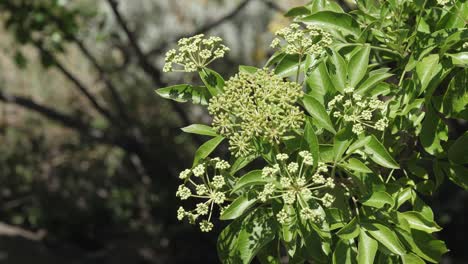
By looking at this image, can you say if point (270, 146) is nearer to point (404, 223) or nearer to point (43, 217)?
Result: point (404, 223)

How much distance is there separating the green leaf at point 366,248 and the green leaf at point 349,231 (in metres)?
0.02

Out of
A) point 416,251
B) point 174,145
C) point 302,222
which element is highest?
point 302,222

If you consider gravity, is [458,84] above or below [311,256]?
above

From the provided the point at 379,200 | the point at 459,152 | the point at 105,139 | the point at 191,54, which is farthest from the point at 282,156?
the point at 105,139

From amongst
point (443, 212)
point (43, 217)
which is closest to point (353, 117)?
point (443, 212)

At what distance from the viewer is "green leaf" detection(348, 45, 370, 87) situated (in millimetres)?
1547

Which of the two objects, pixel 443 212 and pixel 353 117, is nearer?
pixel 353 117

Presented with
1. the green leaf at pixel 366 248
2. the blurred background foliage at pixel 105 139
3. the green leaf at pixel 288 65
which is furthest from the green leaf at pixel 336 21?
the blurred background foliage at pixel 105 139

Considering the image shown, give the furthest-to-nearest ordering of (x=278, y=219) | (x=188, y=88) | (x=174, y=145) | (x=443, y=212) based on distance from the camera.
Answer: (x=174, y=145) < (x=443, y=212) < (x=188, y=88) < (x=278, y=219)

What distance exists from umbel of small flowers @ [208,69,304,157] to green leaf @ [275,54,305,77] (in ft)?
0.51

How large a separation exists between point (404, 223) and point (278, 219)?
34 cm

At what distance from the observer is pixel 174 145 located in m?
5.37

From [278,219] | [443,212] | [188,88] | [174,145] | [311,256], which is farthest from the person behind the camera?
[174,145]

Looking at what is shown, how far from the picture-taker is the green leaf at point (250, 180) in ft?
4.74
